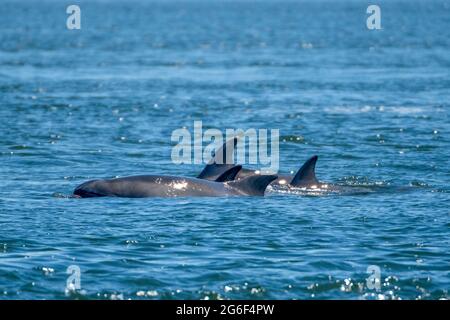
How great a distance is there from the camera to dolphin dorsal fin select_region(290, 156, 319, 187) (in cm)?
2278

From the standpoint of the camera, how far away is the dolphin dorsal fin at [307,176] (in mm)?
22781

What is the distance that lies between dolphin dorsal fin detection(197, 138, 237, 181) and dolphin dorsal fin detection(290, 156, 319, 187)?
136 centimetres

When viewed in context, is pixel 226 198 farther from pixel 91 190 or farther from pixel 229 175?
pixel 91 190

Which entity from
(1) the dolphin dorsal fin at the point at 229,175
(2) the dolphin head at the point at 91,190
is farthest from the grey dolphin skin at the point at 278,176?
(2) the dolphin head at the point at 91,190

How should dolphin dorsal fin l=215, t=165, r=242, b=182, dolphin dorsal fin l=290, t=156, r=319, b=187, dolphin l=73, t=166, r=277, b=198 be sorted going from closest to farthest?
1. dolphin l=73, t=166, r=277, b=198
2. dolphin dorsal fin l=215, t=165, r=242, b=182
3. dolphin dorsal fin l=290, t=156, r=319, b=187

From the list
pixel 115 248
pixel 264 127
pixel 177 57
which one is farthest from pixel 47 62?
pixel 115 248

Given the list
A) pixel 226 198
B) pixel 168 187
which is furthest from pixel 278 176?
pixel 168 187

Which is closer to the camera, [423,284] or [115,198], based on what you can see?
[423,284]

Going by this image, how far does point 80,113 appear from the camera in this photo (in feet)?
119

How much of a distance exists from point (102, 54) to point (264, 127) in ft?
121

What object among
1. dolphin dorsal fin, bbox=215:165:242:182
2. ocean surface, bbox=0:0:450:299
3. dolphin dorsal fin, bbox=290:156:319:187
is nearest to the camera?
ocean surface, bbox=0:0:450:299

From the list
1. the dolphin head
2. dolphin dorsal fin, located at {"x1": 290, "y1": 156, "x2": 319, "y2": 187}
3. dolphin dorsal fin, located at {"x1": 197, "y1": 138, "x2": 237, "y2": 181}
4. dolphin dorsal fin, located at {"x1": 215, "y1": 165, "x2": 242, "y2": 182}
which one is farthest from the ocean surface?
dolphin dorsal fin, located at {"x1": 197, "y1": 138, "x2": 237, "y2": 181}

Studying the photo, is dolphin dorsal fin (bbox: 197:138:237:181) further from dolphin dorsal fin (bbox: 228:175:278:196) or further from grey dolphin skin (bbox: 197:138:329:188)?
dolphin dorsal fin (bbox: 228:175:278:196)

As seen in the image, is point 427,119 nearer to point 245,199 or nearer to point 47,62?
point 245,199
